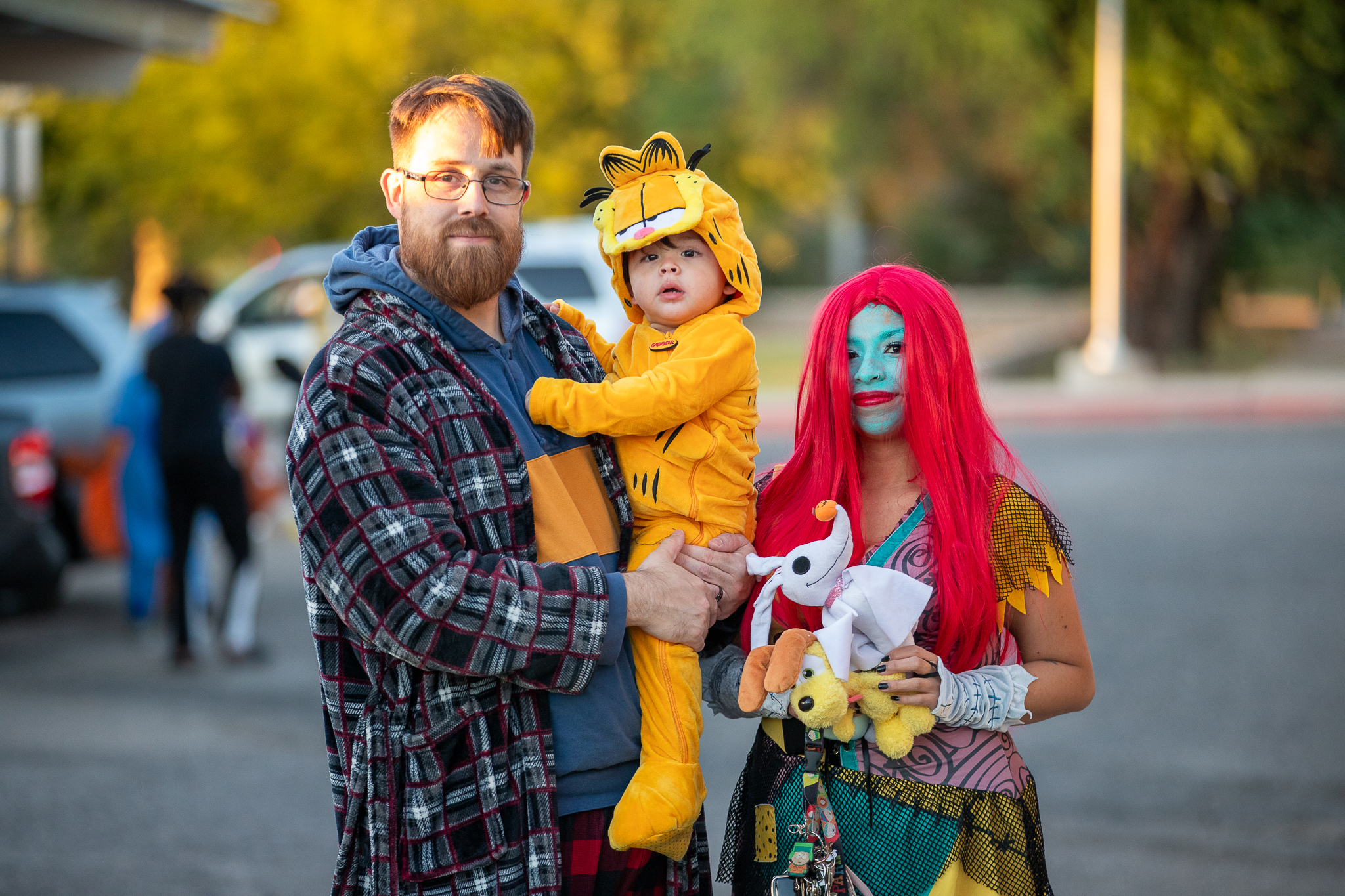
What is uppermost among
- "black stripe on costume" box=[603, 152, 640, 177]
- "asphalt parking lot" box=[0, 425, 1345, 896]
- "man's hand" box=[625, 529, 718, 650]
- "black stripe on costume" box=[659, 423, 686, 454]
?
"black stripe on costume" box=[603, 152, 640, 177]

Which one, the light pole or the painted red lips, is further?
the light pole

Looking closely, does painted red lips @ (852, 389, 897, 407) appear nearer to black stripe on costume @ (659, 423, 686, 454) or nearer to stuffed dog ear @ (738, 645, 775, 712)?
black stripe on costume @ (659, 423, 686, 454)

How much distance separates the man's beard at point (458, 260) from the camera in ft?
8.33

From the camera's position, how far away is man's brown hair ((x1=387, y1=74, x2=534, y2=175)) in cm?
253

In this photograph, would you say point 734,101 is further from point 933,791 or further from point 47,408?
point 933,791

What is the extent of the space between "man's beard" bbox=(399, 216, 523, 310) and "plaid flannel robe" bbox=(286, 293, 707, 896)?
0.32ft

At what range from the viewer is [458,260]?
2541 mm

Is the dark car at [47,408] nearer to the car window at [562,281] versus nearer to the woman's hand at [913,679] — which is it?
the car window at [562,281]

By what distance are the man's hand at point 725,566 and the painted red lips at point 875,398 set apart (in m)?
0.37

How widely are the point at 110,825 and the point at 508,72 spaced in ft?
59.3

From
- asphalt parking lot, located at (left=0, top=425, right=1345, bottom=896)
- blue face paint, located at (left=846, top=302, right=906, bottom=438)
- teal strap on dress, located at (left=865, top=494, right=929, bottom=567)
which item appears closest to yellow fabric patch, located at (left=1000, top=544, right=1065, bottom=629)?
teal strap on dress, located at (left=865, top=494, right=929, bottom=567)

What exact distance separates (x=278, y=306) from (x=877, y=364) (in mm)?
14528

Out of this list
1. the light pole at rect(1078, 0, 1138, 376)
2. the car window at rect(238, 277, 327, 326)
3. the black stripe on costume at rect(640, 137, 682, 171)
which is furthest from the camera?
the light pole at rect(1078, 0, 1138, 376)

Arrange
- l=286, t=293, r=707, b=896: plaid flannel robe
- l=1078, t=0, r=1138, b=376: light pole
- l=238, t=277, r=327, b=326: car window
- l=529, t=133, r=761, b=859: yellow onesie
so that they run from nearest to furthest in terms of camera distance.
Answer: l=286, t=293, r=707, b=896: plaid flannel robe → l=529, t=133, r=761, b=859: yellow onesie → l=238, t=277, r=327, b=326: car window → l=1078, t=0, r=1138, b=376: light pole
